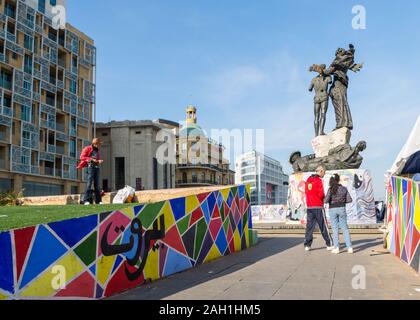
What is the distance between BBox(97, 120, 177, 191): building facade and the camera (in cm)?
7275

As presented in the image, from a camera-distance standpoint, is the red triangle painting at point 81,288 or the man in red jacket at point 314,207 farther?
the man in red jacket at point 314,207

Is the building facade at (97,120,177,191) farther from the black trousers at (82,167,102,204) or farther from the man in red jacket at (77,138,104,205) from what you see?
the man in red jacket at (77,138,104,205)

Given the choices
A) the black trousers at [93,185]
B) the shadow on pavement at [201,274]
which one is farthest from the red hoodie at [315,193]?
the black trousers at [93,185]

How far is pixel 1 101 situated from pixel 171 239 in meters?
41.2

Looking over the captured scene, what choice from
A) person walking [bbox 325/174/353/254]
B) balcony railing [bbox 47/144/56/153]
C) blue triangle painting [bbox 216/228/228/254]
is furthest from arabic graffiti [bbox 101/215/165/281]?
balcony railing [bbox 47/144/56/153]

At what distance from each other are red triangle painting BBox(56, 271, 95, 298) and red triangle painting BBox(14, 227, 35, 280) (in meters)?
0.66

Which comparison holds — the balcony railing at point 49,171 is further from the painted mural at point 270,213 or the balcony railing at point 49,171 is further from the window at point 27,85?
the painted mural at point 270,213

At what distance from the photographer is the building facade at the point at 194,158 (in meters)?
96.6

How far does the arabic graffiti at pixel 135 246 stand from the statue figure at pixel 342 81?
14864mm

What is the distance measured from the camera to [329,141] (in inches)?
787

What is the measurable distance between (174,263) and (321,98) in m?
15.2

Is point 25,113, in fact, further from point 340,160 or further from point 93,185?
point 93,185

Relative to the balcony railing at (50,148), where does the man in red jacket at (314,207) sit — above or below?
below
